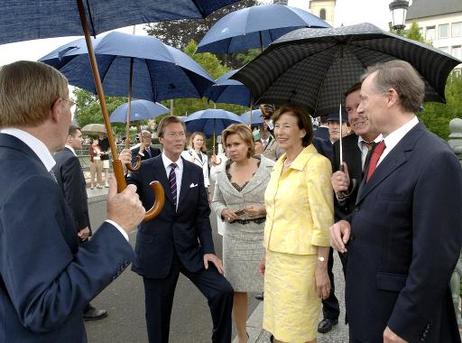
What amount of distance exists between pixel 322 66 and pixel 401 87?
1.46 meters

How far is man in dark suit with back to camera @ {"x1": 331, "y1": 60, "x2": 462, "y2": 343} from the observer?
76.8 inches

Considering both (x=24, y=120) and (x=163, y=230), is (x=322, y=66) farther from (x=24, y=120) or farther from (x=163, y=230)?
(x=24, y=120)

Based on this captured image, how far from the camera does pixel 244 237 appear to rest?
4.04 m

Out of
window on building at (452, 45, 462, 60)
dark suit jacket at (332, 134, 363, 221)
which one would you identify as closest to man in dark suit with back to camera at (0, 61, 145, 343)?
dark suit jacket at (332, 134, 363, 221)

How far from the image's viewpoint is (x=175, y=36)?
34844mm

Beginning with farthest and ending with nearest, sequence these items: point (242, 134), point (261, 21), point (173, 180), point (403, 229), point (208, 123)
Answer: point (208, 123) < point (261, 21) < point (242, 134) < point (173, 180) < point (403, 229)

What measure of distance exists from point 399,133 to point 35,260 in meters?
1.78

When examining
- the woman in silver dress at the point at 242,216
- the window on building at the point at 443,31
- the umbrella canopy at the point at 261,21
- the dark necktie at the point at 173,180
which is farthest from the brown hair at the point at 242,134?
the window on building at the point at 443,31

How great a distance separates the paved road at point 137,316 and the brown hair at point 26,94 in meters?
3.22

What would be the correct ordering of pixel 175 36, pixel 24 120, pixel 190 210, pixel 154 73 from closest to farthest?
pixel 24 120
pixel 190 210
pixel 154 73
pixel 175 36

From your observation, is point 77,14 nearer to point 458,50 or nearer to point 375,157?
point 375,157

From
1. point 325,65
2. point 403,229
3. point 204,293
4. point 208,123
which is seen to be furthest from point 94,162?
point 403,229

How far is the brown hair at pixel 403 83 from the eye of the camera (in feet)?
7.19

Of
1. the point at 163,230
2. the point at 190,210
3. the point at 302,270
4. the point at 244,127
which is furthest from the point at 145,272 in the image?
the point at 244,127
